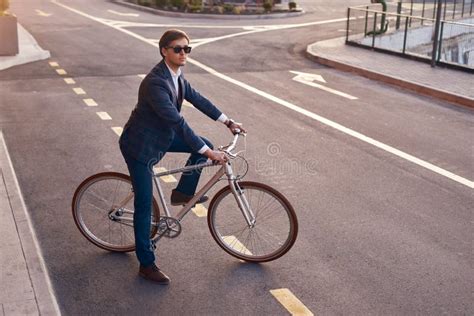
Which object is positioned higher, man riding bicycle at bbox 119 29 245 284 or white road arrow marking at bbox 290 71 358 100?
man riding bicycle at bbox 119 29 245 284

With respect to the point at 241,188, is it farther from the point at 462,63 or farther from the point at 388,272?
the point at 462,63

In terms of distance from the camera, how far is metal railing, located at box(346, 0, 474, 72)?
666 inches

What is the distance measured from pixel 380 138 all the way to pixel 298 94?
359 centimetres

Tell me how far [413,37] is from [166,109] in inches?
577

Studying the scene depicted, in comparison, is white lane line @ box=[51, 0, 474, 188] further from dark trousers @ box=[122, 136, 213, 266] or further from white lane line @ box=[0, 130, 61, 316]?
white lane line @ box=[0, 130, 61, 316]

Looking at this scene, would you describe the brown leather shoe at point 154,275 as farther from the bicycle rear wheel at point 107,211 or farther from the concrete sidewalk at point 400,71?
the concrete sidewalk at point 400,71

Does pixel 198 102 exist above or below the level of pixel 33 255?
above

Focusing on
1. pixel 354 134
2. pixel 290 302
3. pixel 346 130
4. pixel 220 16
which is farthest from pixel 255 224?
pixel 220 16

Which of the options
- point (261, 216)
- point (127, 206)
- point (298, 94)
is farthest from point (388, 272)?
point (298, 94)

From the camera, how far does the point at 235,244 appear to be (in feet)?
20.9

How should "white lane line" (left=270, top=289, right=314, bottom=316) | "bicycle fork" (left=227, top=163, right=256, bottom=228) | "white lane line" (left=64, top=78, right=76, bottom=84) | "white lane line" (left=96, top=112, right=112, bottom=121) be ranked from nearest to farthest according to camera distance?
"white lane line" (left=270, top=289, right=314, bottom=316) → "bicycle fork" (left=227, top=163, right=256, bottom=228) → "white lane line" (left=96, top=112, right=112, bottom=121) → "white lane line" (left=64, top=78, right=76, bottom=84)

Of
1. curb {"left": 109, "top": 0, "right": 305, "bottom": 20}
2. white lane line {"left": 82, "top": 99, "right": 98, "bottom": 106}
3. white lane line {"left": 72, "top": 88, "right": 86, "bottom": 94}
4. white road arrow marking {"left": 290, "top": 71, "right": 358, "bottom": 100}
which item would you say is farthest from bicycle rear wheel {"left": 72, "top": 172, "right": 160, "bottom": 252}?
curb {"left": 109, "top": 0, "right": 305, "bottom": 20}

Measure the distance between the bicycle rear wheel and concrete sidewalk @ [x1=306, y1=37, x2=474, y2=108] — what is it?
9.03 meters

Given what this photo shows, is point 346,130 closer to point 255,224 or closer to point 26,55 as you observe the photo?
point 255,224
